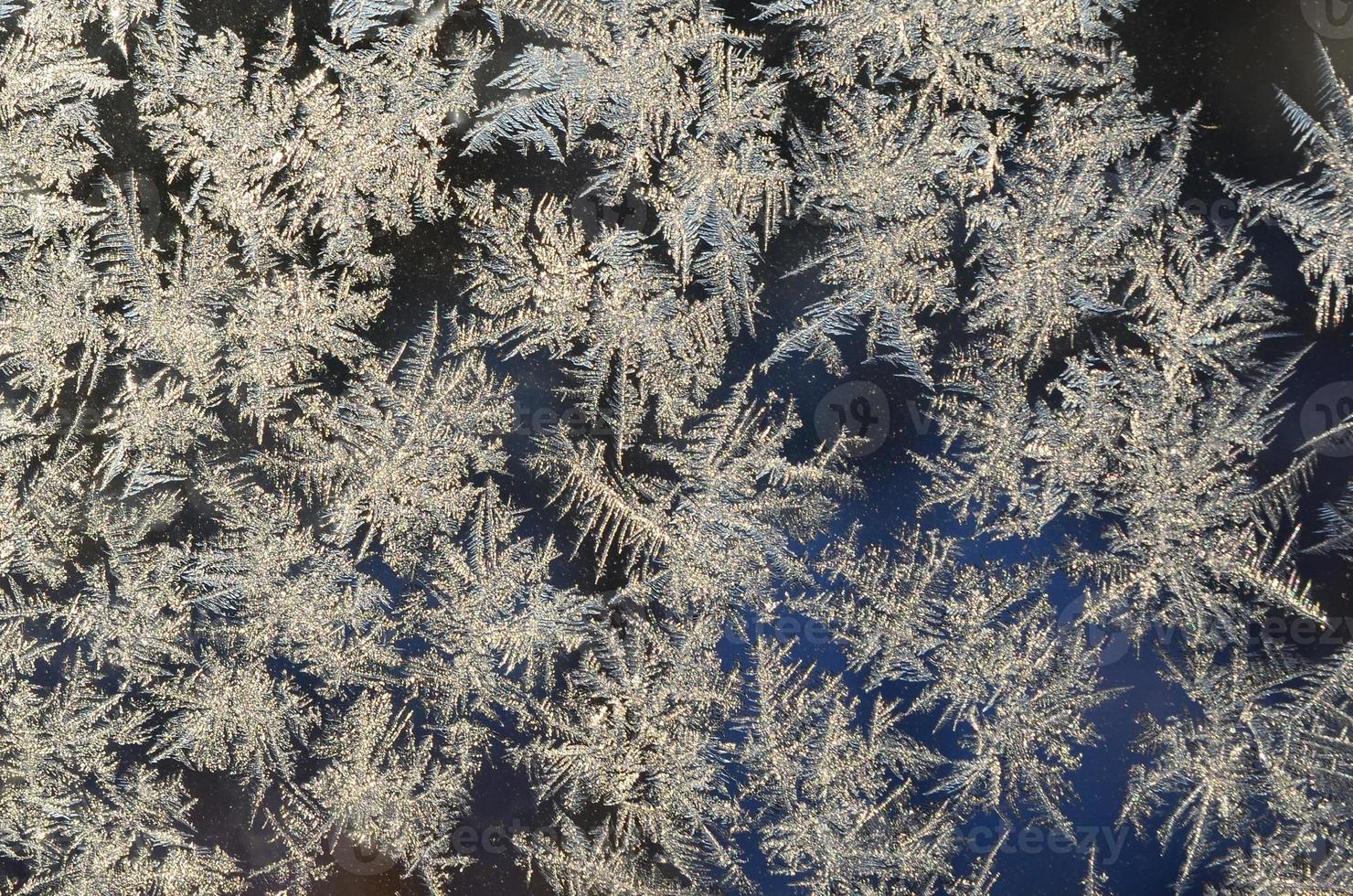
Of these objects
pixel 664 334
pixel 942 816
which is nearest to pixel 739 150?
pixel 664 334

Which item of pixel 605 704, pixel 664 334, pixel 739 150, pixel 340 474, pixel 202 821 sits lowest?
pixel 202 821

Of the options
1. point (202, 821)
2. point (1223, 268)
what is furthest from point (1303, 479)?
point (202, 821)

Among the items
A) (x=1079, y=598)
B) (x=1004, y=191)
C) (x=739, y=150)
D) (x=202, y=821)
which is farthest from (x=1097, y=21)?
(x=202, y=821)

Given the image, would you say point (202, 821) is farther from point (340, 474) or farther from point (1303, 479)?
point (1303, 479)

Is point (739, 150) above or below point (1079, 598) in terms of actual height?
above

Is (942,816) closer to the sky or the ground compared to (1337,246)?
closer to the ground

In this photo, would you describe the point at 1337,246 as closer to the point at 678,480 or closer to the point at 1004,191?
the point at 1004,191

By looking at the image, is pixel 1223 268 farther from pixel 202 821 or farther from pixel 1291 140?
pixel 202 821
